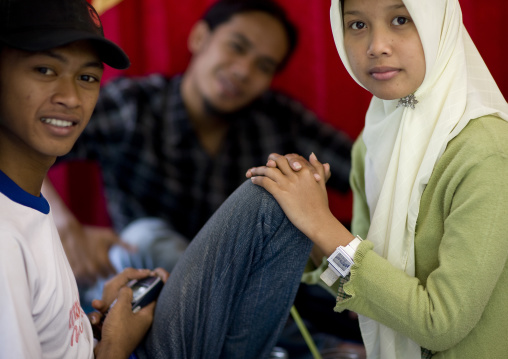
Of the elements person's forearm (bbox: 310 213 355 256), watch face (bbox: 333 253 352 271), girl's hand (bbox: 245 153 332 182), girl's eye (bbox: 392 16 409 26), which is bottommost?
watch face (bbox: 333 253 352 271)

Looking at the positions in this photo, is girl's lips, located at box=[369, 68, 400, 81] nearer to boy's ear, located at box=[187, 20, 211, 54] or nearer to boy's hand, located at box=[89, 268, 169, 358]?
Result: boy's hand, located at box=[89, 268, 169, 358]

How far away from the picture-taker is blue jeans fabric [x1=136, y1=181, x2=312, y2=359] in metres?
0.95

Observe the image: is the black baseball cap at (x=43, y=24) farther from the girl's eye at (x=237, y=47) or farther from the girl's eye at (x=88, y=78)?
the girl's eye at (x=237, y=47)

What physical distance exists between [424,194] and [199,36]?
1.27 m

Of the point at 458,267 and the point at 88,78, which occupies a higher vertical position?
the point at 88,78

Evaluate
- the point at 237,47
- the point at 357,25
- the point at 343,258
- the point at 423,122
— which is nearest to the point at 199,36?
the point at 237,47

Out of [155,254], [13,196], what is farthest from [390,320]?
[155,254]

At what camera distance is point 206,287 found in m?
0.97

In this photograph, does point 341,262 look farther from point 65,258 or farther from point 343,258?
point 65,258

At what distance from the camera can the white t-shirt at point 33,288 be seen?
690 millimetres

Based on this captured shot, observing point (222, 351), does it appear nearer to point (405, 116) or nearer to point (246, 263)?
point (246, 263)

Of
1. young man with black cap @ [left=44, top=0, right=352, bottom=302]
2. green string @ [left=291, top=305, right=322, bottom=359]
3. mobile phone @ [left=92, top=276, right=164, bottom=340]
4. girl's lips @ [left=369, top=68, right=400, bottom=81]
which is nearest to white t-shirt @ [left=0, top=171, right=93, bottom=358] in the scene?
mobile phone @ [left=92, top=276, right=164, bottom=340]

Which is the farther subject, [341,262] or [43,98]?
[341,262]

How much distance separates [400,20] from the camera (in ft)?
3.11
